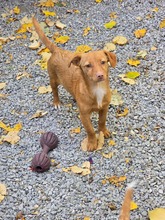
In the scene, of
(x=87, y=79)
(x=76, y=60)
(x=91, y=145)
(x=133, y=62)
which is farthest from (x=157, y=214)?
(x=133, y=62)

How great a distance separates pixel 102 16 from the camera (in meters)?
5.65

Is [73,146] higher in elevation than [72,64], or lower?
lower

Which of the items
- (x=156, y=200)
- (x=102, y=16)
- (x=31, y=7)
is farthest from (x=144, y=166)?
(x=31, y=7)

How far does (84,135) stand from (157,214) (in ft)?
3.55

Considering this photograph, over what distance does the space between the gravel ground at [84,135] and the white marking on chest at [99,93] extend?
19.4 inches

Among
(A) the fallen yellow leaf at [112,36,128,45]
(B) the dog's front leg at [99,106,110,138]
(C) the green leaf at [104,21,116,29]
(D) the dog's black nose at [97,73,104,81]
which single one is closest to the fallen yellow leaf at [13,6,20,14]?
(C) the green leaf at [104,21,116,29]

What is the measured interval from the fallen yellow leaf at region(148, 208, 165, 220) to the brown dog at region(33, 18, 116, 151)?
83 cm

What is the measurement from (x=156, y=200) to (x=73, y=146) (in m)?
0.91

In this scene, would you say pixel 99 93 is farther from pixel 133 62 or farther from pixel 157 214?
pixel 133 62

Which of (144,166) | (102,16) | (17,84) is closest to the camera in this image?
(144,166)

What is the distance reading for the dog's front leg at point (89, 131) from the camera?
3.63 meters

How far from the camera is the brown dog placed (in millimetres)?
3303

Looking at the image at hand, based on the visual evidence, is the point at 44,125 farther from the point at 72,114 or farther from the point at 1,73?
the point at 1,73

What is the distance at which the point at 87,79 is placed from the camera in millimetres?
3441
